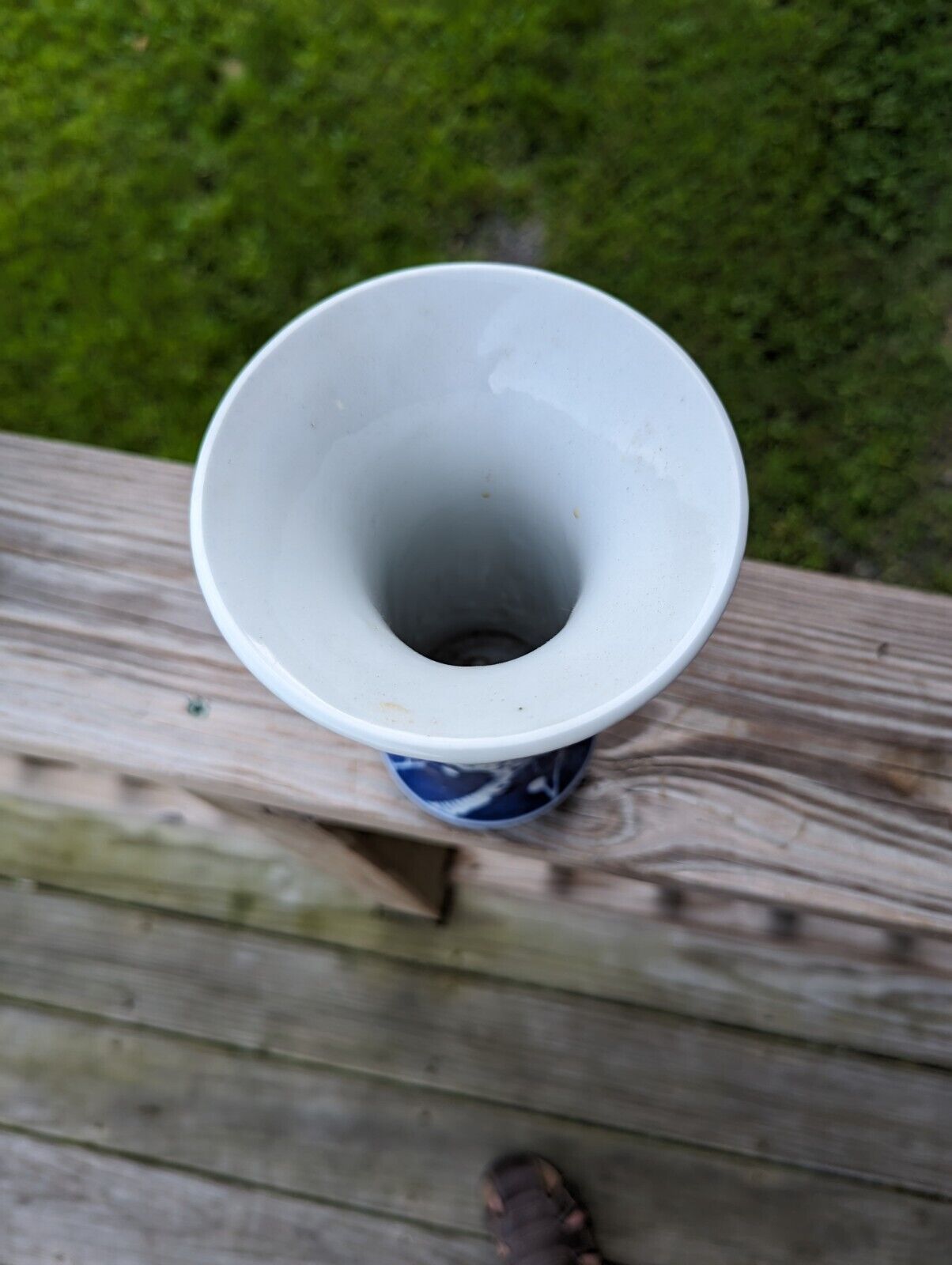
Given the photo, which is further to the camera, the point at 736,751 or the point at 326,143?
the point at 326,143

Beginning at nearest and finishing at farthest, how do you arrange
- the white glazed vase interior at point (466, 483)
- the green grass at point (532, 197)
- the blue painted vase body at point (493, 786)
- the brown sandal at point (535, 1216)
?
the white glazed vase interior at point (466, 483) → the blue painted vase body at point (493, 786) → the brown sandal at point (535, 1216) → the green grass at point (532, 197)

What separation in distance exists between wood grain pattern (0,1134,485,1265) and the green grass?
3.76ft

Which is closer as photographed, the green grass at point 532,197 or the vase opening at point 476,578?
the vase opening at point 476,578

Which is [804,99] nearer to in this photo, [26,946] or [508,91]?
[508,91]

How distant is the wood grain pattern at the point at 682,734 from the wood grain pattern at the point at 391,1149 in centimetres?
70

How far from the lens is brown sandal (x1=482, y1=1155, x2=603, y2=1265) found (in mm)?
1117

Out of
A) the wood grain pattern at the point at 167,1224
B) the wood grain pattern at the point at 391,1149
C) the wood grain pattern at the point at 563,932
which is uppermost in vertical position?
the wood grain pattern at the point at 563,932

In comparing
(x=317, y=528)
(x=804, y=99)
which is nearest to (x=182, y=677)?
(x=317, y=528)

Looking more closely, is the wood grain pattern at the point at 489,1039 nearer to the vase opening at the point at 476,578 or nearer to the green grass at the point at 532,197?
the vase opening at the point at 476,578

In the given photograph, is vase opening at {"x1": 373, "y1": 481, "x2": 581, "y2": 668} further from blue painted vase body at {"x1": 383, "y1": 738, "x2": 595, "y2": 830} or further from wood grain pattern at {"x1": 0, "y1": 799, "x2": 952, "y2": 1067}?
wood grain pattern at {"x1": 0, "y1": 799, "x2": 952, "y2": 1067}

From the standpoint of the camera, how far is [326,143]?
1.75m

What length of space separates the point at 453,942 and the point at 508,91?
60.0 inches

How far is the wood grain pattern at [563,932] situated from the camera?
1199 mm

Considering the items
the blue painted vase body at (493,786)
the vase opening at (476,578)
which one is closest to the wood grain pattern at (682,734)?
the blue painted vase body at (493,786)
